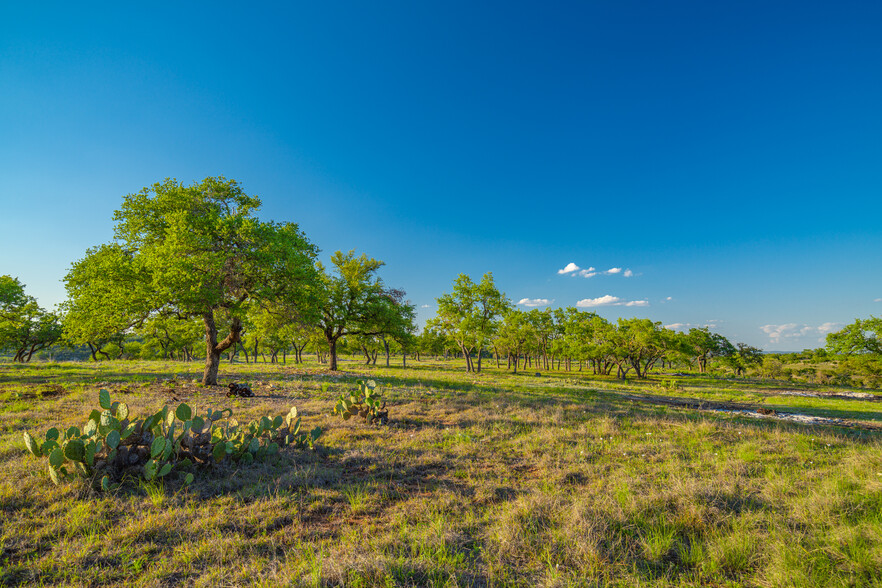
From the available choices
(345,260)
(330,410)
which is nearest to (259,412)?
(330,410)

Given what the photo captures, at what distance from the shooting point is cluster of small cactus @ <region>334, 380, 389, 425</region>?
10.9 metres

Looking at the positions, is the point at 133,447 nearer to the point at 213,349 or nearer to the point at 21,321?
the point at 213,349

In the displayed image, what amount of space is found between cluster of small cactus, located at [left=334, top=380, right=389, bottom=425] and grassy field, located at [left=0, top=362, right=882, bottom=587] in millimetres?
2002

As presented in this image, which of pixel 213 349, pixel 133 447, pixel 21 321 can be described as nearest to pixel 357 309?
pixel 213 349

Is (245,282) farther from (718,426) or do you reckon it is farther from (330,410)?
(718,426)

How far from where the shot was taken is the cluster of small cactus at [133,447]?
575cm

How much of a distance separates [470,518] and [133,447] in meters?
6.55

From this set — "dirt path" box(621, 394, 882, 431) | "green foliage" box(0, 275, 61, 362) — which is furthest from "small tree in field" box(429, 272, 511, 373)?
"green foliage" box(0, 275, 61, 362)

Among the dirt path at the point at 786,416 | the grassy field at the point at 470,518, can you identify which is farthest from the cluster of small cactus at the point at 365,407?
the dirt path at the point at 786,416

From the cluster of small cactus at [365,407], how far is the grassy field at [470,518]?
78.8 inches

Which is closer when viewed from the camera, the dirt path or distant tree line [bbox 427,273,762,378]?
the dirt path

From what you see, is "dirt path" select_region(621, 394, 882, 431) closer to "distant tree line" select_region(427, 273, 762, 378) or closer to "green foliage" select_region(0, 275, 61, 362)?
"distant tree line" select_region(427, 273, 762, 378)

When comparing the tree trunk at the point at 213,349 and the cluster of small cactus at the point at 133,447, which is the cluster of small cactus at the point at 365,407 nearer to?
the cluster of small cactus at the point at 133,447

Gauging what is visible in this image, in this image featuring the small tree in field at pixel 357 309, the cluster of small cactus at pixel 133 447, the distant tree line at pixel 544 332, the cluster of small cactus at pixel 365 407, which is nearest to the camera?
the cluster of small cactus at pixel 133 447
